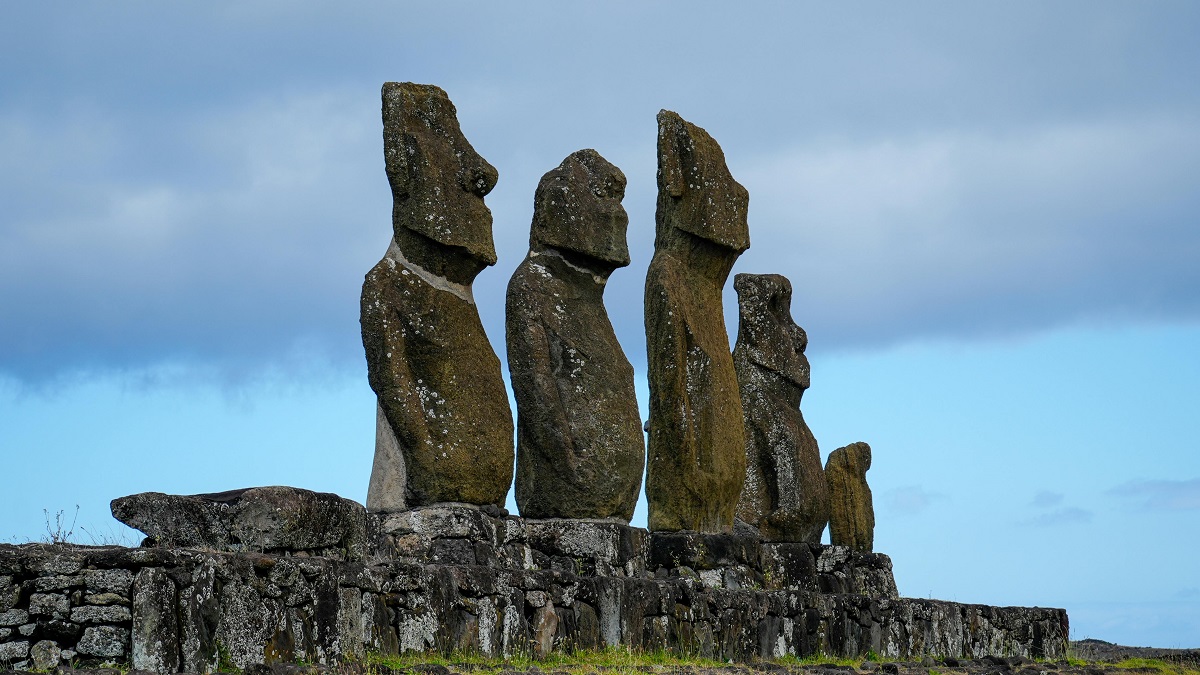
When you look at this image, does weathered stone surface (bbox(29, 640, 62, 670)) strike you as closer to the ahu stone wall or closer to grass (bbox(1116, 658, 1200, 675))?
the ahu stone wall

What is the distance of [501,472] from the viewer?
13977mm

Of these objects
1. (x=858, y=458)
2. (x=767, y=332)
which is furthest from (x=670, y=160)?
(x=858, y=458)

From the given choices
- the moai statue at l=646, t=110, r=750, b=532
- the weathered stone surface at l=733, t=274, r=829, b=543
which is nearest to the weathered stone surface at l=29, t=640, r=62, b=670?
the moai statue at l=646, t=110, r=750, b=532

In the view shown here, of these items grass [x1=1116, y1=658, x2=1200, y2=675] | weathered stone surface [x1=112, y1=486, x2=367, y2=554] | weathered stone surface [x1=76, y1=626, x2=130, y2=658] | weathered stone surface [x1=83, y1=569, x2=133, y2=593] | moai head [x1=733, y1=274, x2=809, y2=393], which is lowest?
weathered stone surface [x1=76, y1=626, x2=130, y2=658]

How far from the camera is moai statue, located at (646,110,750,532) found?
52.9 ft

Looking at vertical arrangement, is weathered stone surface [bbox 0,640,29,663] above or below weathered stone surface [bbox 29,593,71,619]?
below

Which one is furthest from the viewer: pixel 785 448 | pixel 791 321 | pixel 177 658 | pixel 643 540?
pixel 791 321

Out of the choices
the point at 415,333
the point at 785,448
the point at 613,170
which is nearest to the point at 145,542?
the point at 415,333

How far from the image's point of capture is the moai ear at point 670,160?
56.3ft

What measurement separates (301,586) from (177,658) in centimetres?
108

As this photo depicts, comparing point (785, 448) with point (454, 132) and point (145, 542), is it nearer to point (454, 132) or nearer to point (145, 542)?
point (454, 132)

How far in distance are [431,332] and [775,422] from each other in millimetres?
5878

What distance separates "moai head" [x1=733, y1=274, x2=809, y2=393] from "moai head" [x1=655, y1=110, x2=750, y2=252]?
1.74 meters

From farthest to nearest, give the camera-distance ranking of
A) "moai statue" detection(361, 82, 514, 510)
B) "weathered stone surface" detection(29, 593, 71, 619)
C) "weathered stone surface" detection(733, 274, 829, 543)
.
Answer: "weathered stone surface" detection(733, 274, 829, 543)
"moai statue" detection(361, 82, 514, 510)
"weathered stone surface" detection(29, 593, 71, 619)
